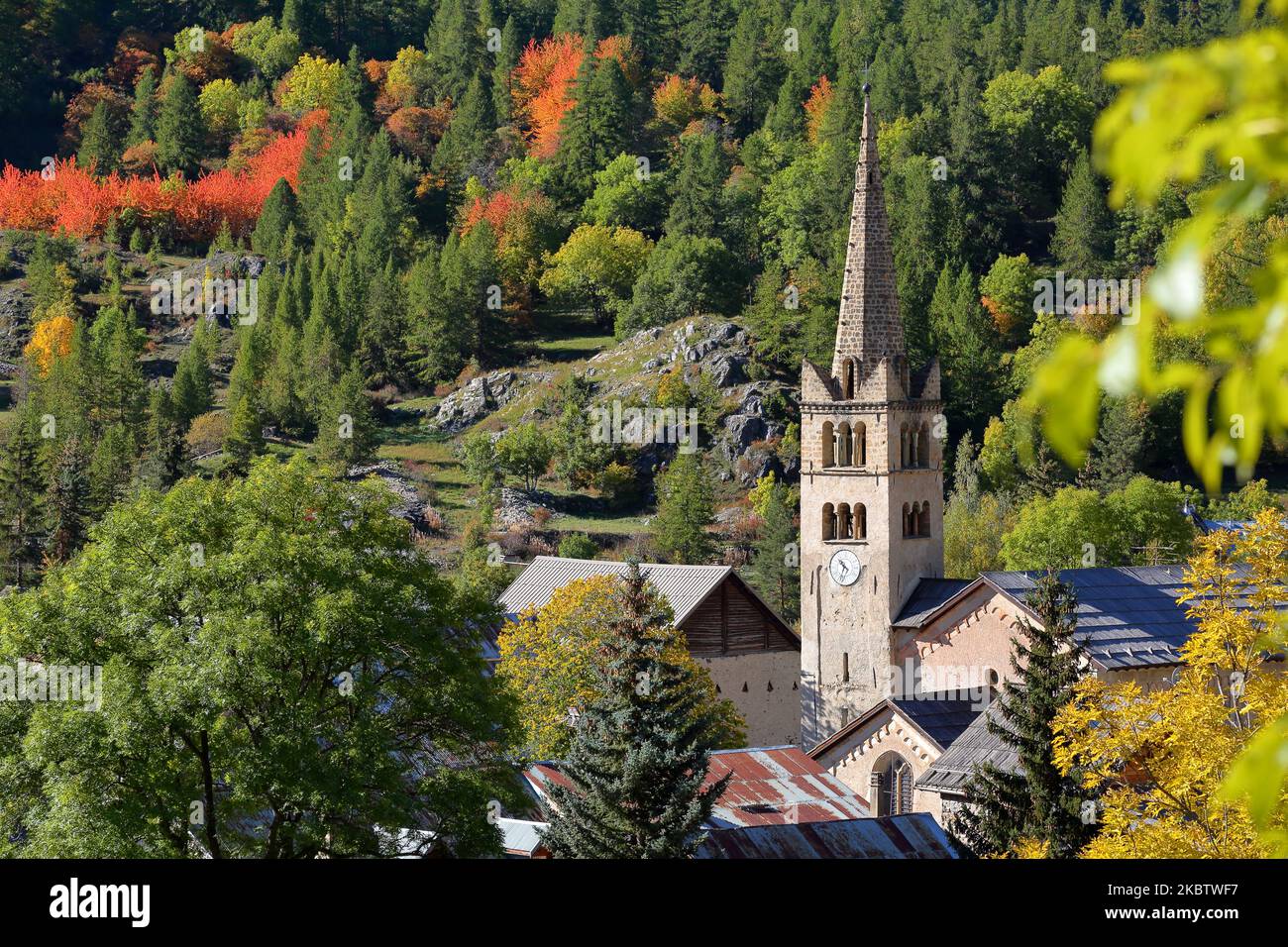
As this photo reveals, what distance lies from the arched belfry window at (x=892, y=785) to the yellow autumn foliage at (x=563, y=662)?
409cm

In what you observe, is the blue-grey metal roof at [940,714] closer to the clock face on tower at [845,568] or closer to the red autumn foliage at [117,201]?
the clock face on tower at [845,568]

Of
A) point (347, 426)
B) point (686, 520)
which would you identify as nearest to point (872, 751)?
point (686, 520)

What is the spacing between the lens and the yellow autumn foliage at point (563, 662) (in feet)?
171

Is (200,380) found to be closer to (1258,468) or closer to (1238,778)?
(1258,468)

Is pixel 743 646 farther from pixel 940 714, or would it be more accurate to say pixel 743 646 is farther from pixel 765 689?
pixel 940 714

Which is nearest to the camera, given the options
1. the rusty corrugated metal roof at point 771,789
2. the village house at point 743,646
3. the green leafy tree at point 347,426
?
the rusty corrugated metal roof at point 771,789

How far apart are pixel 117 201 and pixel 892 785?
117864 mm

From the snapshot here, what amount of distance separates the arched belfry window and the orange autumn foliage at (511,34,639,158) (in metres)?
123

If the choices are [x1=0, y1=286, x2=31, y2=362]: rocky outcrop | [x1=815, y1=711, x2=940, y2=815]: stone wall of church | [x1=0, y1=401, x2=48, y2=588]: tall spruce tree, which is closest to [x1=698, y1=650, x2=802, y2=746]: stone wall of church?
[x1=815, y1=711, x2=940, y2=815]: stone wall of church

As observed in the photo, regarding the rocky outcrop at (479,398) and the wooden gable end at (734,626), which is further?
the rocky outcrop at (479,398)

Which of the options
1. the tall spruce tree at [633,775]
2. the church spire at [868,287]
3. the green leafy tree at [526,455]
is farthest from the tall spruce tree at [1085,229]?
the tall spruce tree at [633,775]

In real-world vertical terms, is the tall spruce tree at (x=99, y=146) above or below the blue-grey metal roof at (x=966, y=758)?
above
